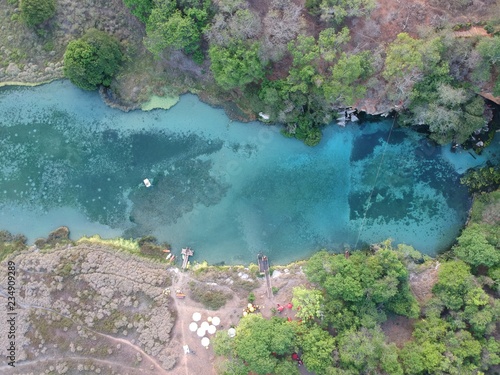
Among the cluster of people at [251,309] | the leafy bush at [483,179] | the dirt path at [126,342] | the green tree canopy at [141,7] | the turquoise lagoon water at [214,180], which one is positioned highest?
the green tree canopy at [141,7]

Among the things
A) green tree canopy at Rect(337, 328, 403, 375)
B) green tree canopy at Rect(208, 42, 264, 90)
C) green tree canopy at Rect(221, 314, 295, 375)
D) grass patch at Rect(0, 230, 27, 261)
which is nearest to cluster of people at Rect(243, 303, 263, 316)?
green tree canopy at Rect(221, 314, 295, 375)

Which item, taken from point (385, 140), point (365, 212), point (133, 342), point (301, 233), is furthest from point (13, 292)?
point (385, 140)

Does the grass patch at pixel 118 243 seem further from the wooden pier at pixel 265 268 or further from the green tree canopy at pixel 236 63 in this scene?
the green tree canopy at pixel 236 63

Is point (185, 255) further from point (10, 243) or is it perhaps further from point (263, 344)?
point (10, 243)

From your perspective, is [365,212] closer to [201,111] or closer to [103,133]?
[201,111]

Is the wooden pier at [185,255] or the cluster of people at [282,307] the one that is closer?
the cluster of people at [282,307]

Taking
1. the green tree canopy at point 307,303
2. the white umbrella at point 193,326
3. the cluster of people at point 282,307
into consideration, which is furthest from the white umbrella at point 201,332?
the green tree canopy at point 307,303
